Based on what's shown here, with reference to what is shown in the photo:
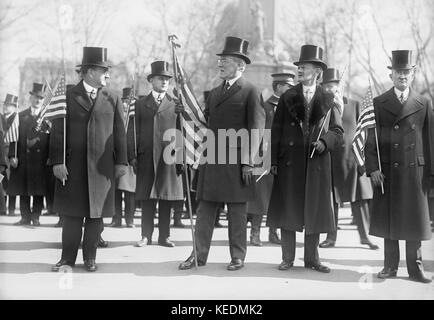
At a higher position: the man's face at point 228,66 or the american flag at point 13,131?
the man's face at point 228,66

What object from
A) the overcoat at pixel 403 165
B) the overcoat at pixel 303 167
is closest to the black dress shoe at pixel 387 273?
the overcoat at pixel 403 165

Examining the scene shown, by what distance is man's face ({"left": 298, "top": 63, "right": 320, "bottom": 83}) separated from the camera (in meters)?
6.65

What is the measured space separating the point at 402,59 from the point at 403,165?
43.3 inches

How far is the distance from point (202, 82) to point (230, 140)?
63.5 feet

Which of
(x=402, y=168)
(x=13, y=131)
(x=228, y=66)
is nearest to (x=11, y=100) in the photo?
(x=13, y=131)

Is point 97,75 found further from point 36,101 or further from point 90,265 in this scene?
point 36,101

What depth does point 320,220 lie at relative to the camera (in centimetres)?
657

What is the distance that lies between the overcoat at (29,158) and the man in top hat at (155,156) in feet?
9.96

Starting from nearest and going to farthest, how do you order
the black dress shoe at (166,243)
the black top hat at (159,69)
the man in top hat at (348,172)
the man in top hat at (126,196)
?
the black dress shoe at (166,243) < the black top hat at (159,69) < the man in top hat at (348,172) < the man in top hat at (126,196)

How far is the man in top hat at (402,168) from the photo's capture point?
20.0 feet

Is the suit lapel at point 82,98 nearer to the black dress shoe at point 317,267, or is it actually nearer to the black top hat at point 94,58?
the black top hat at point 94,58

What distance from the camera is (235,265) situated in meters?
6.52

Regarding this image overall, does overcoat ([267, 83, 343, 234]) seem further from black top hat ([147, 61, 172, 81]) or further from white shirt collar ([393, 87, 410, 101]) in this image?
black top hat ([147, 61, 172, 81])
